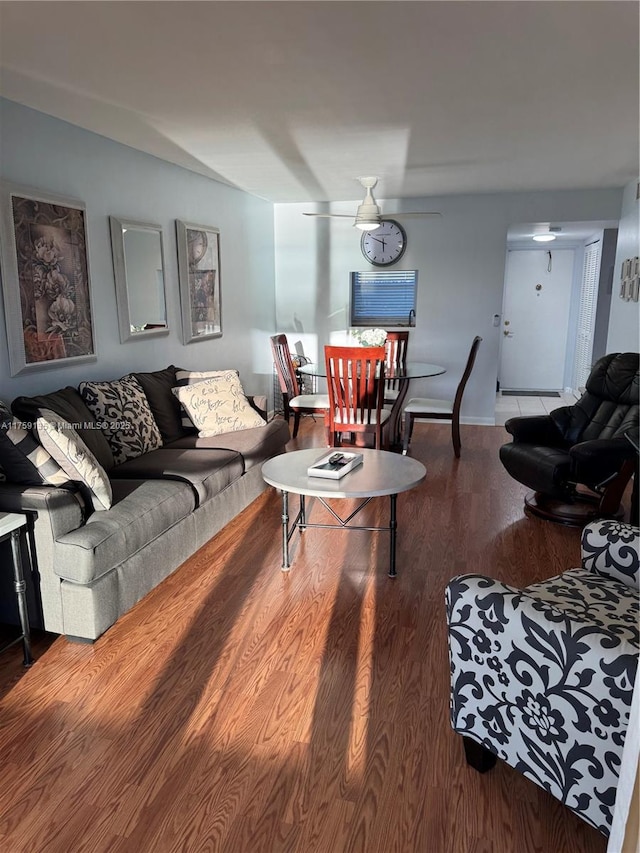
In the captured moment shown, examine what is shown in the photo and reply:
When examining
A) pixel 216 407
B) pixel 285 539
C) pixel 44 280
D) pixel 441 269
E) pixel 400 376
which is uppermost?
pixel 441 269

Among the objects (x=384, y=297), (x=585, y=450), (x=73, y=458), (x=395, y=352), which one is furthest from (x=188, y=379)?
(x=384, y=297)

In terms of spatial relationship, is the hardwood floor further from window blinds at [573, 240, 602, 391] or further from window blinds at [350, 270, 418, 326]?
window blinds at [573, 240, 602, 391]

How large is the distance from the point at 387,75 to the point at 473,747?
265cm

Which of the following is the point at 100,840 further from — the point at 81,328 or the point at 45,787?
the point at 81,328

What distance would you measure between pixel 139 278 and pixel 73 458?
201 cm

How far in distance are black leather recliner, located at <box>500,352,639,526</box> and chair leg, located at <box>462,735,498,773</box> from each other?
1.99 meters

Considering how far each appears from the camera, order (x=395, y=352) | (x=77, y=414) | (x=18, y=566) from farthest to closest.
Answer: (x=395, y=352) < (x=77, y=414) < (x=18, y=566)

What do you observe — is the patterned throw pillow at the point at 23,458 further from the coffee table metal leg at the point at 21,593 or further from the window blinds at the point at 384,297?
the window blinds at the point at 384,297

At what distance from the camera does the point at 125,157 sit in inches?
159

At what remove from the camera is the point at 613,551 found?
2035 mm

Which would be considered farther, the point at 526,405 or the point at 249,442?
the point at 526,405

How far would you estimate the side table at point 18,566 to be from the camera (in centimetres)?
222

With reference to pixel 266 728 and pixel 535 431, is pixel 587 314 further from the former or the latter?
pixel 266 728

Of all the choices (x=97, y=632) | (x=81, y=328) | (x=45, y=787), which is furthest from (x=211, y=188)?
(x=45, y=787)
